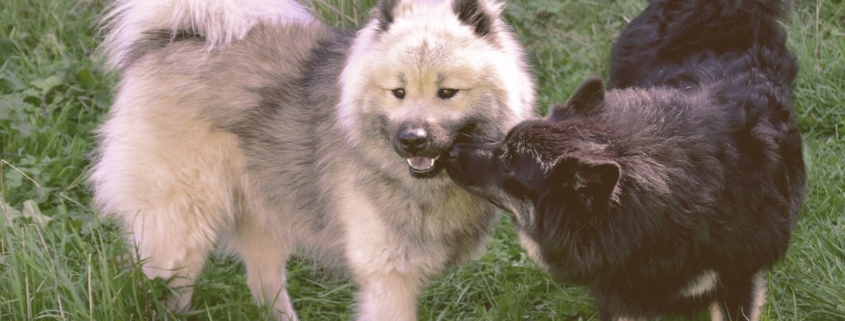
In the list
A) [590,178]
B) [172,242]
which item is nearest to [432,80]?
[590,178]

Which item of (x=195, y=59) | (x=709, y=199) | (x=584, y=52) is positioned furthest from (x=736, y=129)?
(x=584, y=52)

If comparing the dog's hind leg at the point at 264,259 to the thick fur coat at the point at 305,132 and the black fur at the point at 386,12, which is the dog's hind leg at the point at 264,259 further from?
the black fur at the point at 386,12

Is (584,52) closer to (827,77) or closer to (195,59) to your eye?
(827,77)

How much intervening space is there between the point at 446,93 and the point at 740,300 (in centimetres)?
125

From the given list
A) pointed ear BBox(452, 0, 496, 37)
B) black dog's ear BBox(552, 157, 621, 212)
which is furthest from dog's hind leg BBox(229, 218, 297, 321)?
black dog's ear BBox(552, 157, 621, 212)

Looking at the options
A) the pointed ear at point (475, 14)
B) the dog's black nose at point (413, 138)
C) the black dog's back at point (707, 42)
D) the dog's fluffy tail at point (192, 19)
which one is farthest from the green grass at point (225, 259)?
the pointed ear at point (475, 14)

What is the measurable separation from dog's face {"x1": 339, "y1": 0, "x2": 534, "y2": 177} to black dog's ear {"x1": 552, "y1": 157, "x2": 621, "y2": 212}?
1.49 feet

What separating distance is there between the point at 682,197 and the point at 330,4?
3.17m

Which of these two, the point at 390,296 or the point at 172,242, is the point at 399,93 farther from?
the point at 172,242

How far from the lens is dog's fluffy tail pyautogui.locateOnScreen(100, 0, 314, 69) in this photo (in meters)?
3.55

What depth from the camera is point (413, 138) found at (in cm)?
279

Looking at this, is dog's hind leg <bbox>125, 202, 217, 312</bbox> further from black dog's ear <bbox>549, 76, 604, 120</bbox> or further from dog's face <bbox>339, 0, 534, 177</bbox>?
black dog's ear <bbox>549, 76, 604, 120</bbox>

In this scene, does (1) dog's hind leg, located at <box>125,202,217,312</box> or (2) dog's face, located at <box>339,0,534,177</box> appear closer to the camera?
(2) dog's face, located at <box>339,0,534,177</box>

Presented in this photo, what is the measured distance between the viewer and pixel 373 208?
3.23m
